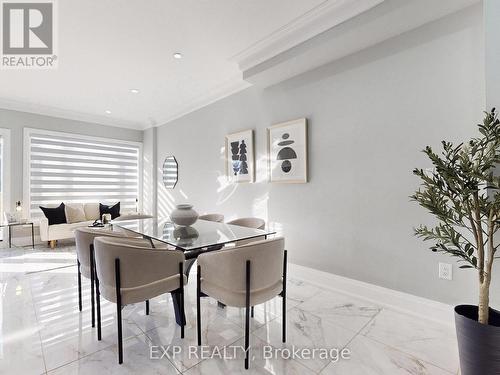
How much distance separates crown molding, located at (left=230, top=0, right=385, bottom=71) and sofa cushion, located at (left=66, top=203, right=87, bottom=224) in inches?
170

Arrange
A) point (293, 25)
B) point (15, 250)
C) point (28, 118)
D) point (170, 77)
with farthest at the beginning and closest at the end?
point (28, 118) → point (15, 250) → point (170, 77) → point (293, 25)

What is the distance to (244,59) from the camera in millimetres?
3197

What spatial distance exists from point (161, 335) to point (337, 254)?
6.30 ft

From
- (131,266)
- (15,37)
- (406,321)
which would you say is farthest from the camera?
(15,37)

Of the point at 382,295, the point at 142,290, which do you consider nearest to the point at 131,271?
the point at 142,290

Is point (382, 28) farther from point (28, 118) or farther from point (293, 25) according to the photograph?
point (28, 118)

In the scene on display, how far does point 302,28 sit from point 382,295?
9.00 ft

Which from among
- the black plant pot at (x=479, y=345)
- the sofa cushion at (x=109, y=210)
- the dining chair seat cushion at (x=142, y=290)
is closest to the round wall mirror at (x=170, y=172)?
the sofa cushion at (x=109, y=210)

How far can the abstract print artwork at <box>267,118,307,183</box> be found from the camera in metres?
3.16

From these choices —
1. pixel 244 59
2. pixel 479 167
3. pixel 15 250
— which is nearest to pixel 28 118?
pixel 15 250

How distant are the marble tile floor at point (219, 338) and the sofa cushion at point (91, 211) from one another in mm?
2778

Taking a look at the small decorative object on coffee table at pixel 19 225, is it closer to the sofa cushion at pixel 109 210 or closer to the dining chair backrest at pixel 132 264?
the sofa cushion at pixel 109 210

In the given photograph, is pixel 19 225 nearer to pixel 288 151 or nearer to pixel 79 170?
pixel 79 170

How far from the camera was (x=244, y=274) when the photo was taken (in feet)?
5.46
